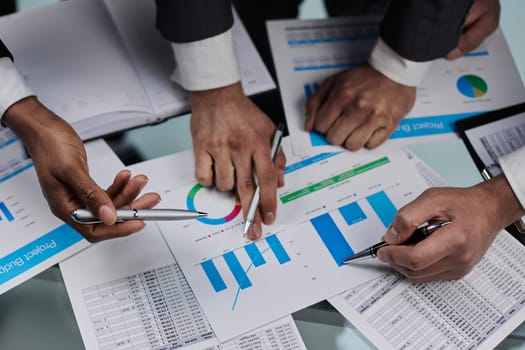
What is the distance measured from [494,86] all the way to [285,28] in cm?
37

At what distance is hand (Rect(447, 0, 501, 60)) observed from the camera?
3.58 feet

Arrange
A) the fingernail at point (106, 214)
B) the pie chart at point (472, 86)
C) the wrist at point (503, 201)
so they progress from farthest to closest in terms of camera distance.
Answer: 1. the pie chart at point (472, 86)
2. the wrist at point (503, 201)
3. the fingernail at point (106, 214)

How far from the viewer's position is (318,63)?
1090 mm

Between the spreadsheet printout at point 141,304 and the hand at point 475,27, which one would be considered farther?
the hand at point 475,27

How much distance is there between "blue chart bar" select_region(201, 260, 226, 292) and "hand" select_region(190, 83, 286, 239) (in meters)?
0.07

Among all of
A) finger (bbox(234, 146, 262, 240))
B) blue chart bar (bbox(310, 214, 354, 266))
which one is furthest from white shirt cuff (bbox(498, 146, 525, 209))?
finger (bbox(234, 146, 262, 240))

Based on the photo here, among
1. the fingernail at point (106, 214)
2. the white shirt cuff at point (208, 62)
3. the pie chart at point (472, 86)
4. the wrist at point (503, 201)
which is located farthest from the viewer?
the pie chart at point (472, 86)

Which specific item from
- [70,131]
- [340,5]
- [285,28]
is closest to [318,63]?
[285,28]

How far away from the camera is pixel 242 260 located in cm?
85

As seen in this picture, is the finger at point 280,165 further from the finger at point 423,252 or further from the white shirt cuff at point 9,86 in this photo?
the white shirt cuff at point 9,86

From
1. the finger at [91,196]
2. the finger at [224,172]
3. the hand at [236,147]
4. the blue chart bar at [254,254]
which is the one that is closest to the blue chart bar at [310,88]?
the hand at [236,147]

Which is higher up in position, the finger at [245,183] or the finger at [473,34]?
the finger at [245,183]

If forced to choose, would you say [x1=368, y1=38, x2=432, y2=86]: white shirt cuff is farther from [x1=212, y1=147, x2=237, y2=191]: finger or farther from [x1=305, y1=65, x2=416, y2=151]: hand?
A: [x1=212, y1=147, x2=237, y2=191]: finger

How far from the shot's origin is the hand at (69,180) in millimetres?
797
